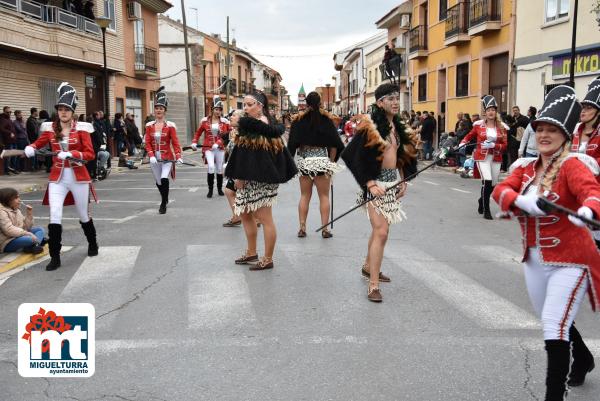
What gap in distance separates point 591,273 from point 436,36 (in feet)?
105

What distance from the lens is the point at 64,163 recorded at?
283 inches

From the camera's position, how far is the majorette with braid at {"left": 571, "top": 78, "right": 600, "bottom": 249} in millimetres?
6656

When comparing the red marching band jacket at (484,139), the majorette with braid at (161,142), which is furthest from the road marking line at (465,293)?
the majorette with braid at (161,142)

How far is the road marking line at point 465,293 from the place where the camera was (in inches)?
207

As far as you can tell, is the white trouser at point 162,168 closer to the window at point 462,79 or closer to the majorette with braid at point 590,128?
the majorette with braid at point 590,128

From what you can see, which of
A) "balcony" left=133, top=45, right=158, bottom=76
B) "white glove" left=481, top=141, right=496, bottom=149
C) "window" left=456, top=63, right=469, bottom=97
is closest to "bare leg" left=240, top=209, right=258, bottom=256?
"white glove" left=481, top=141, right=496, bottom=149

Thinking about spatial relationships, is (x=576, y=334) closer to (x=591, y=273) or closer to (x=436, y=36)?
(x=591, y=273)

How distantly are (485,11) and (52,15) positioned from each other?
16936 mm

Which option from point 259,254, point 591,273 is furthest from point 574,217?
point 259,254

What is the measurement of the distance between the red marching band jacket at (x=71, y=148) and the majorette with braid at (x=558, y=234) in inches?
205

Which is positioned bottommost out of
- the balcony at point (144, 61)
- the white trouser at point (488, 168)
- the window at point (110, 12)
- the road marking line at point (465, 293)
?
the road marking line at point (465, 293)

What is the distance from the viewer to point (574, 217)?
3.15 meters

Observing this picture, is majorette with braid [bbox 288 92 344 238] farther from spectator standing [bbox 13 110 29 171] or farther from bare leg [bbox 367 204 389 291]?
spectator standing [bbox 13 110 29 171]

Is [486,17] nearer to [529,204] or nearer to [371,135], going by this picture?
[371,135]
